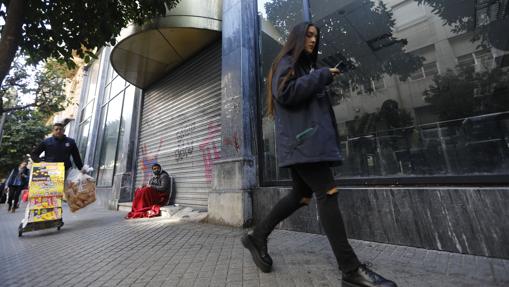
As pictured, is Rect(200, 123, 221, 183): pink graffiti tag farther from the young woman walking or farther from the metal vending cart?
the young woman walking

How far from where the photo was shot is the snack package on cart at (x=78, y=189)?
4.69 meters

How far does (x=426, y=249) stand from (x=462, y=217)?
0.43m

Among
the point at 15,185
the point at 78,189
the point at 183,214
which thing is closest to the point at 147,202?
the point at 183,214

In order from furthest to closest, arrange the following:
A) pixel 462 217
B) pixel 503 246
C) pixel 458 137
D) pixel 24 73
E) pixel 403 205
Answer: pixel 24 73
pixel 458 137
pixel 403 205
pixel 462 217
pixel 503 246

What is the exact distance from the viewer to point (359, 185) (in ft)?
10.4

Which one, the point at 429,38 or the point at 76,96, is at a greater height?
the point at 76,96

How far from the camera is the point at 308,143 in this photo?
66.0 inches

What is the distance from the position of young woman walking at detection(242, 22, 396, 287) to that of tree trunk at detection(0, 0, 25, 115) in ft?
7.59

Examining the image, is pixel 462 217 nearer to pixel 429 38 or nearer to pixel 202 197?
pixel 429 38

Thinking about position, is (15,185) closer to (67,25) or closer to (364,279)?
(67,25)

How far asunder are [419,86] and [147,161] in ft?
24.6

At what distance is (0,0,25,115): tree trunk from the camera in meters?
2.19

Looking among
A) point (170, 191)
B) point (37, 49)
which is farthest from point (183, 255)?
point (170, 191)

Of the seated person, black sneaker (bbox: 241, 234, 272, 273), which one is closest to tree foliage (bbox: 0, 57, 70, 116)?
the seated person
